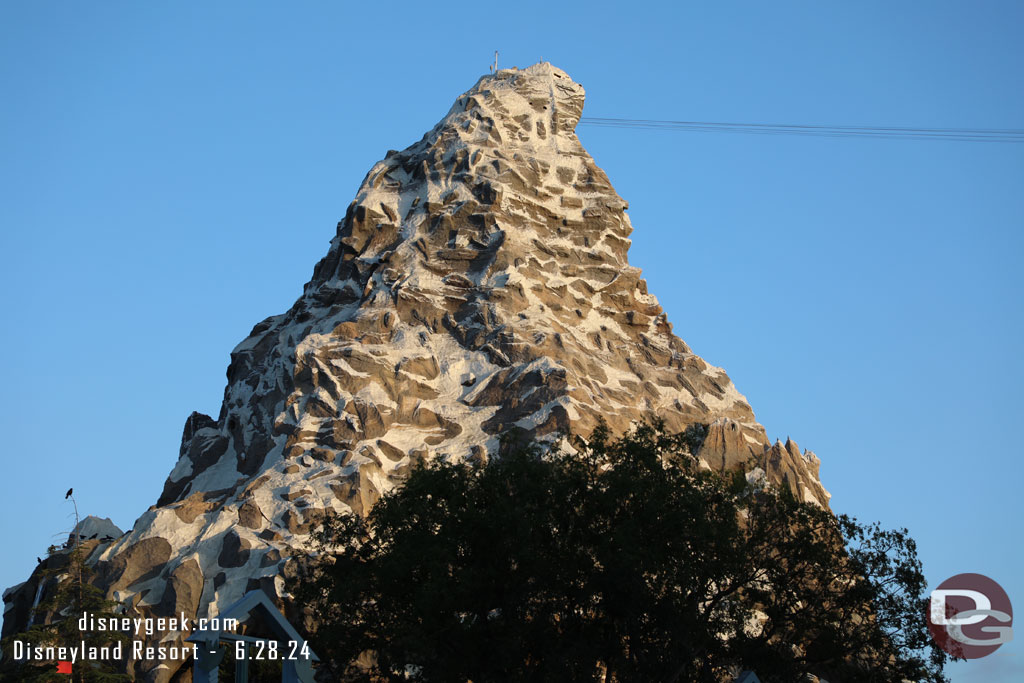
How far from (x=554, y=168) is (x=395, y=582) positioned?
59.9m

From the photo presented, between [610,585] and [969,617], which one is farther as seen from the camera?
[969,617]

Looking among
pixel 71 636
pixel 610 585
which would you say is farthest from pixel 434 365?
pixel 610 585

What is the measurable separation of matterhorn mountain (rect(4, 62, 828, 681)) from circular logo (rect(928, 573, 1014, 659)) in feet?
97.7

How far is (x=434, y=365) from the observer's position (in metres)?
78.2

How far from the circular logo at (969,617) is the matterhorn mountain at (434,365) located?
29775 millimetres

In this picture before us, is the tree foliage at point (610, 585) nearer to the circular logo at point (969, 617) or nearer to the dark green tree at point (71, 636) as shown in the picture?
the circular logo at point (969, 617)

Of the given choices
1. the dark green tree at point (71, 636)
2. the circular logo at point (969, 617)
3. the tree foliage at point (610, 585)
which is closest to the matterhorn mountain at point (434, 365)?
the dark green tree at point (71, 636)

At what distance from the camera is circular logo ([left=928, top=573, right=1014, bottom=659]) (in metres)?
38.4

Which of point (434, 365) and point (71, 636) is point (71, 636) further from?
point (434, 365)

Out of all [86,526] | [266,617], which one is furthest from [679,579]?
[86,526]

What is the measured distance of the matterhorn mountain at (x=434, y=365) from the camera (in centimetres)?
6544

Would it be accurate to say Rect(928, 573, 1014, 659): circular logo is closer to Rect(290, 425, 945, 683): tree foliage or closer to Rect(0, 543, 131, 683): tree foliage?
Rect(290, 425, 945, 683): tree foliage

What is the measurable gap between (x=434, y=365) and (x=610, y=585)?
43.2 metres

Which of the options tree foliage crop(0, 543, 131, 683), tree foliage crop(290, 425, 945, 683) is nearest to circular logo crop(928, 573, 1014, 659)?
tree foliage crop(290, 425, 945, 683)
